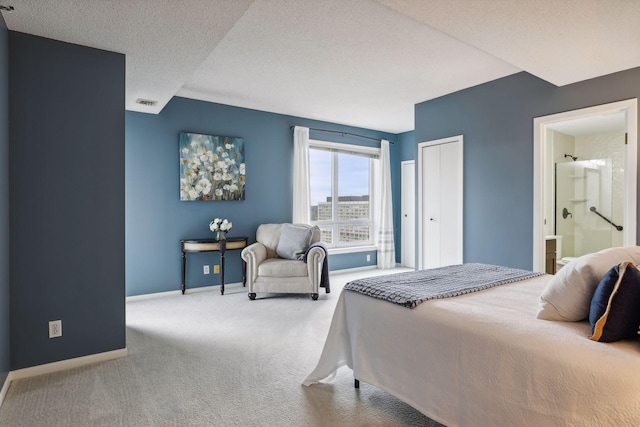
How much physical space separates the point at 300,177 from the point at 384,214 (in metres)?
1.89

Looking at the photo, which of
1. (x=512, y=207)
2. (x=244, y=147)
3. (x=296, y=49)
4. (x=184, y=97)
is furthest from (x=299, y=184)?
(x=512, y=207)

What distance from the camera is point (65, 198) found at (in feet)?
8.62

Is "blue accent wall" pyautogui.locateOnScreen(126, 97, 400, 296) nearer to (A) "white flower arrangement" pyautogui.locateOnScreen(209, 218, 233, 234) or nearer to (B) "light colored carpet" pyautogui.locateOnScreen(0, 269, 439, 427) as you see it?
(A) "white flower arrangement" pyautogui.locateOnScreen(209, 218, 233, 234)

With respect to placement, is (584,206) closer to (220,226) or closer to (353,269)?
(353,269)

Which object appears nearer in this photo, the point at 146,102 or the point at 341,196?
the point at 146,102

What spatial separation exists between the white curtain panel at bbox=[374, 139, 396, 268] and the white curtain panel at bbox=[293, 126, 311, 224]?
1.63 m

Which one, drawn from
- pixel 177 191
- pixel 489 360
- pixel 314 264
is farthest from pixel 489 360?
pixel 177 191

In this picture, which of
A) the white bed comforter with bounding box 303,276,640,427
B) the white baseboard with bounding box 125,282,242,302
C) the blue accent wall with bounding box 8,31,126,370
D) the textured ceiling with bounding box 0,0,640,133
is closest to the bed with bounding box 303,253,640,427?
the white bed comforter with bounding box 303,276,640,427

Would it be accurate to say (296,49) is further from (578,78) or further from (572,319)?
(572,319)

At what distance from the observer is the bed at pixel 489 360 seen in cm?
122

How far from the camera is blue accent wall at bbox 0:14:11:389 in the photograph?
7.41ft

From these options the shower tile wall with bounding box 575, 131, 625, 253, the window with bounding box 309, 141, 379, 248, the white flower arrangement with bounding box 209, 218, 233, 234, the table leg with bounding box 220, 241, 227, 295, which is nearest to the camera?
the table leg with bounding box 220, 241, 227, 295

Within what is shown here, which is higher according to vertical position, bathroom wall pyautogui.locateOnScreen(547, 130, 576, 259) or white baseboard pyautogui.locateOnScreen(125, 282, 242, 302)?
bathroom wall pyautogui.locateOnScreen(547, 130, 576, 259)

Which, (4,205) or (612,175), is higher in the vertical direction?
(612,175)
